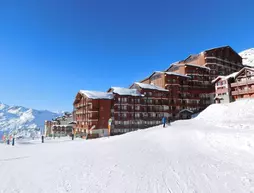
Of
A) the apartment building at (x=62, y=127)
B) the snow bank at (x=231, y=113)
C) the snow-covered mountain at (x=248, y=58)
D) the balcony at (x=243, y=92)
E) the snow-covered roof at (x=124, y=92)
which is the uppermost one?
the snow-covered mountain at (x=248, y=58)

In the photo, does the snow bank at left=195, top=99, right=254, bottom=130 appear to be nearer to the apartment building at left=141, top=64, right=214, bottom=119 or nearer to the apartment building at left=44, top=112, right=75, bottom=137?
the apartment building at left=141, top=64, right=214, bottom=119

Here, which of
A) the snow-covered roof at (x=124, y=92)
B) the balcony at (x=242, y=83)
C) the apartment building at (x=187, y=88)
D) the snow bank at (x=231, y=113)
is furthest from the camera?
the apartment building at (x=187, y=88)

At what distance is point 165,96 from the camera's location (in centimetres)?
5878

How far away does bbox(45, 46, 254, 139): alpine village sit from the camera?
49.7 meters

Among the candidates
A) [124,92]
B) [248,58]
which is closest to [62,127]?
[124,92]

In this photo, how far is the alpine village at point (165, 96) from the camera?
4966 cm

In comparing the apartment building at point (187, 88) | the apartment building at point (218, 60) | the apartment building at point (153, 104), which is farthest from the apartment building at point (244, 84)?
the apartment building at point (153, 104)

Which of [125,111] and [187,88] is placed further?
[187,88]

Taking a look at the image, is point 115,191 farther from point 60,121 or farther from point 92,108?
point 60,121

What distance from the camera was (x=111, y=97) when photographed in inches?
2085

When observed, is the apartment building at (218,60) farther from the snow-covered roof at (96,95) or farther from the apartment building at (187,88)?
the snow-covered roof at (96,95)

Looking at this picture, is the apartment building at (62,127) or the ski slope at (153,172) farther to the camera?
the apartment building at (62,127)

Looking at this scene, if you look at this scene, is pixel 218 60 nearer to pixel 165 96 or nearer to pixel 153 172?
pixel 165 96

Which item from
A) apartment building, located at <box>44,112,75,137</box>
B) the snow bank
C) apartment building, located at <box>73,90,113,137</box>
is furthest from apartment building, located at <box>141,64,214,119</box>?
apartment building, located at <box>44,112,75,137</box>
